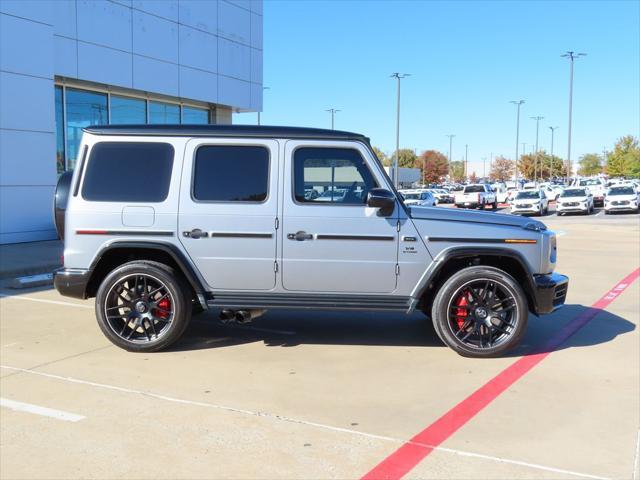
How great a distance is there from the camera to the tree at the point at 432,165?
126 meters

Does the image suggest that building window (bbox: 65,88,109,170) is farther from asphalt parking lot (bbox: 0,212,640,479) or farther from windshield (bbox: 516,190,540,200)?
windshield (bbox: 516,190,540,200)

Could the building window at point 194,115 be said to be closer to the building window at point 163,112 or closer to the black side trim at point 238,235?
the building window at point 163,112

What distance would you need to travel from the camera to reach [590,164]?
17038cm

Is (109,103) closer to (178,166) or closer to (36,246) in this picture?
(36,246)

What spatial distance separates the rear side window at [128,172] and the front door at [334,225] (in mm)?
1173

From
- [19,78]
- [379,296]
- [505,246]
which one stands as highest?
[19,78]

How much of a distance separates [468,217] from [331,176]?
Result: 1334 mm

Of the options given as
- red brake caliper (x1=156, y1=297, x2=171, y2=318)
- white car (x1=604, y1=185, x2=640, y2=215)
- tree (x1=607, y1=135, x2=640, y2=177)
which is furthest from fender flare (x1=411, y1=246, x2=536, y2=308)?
tree (x1=607, y1=135, x2=640, y2=177)

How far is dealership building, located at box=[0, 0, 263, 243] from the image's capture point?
14555 millimetres

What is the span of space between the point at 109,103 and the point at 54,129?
3310 mm

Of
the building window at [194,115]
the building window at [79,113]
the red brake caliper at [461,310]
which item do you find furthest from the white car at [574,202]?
the red brake caliper at [461,310]

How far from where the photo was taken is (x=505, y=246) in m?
5.84

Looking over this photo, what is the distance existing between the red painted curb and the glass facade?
559 inches

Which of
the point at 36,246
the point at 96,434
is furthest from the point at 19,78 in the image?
the point at 96,434
